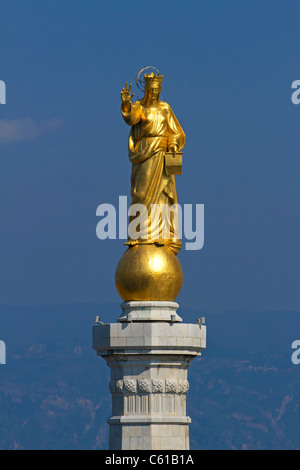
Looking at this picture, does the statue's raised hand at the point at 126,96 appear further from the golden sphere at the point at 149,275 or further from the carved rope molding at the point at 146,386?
the carved rope molding at the point at 146,386

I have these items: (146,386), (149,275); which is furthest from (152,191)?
(146,386)

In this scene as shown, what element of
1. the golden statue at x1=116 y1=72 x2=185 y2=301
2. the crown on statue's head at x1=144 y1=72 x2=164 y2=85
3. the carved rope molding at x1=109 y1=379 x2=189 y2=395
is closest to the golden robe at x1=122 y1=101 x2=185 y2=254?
the golden statue at x1=116 y1=72 x2=185 y2=301

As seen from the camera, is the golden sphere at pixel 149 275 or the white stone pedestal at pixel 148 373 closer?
the white stone pedestal at pixel 148 373

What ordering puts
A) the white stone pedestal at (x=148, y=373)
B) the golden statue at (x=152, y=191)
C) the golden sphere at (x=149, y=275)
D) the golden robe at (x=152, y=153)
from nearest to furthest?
the white stone pedestal at (x=148, y=373) → the golden sphere at (x=149, y=275) → the golden statue at (x=152, y=191) → the golden robe at (x=152, y=153)

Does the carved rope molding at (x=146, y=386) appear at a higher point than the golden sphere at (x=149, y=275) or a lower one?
lower

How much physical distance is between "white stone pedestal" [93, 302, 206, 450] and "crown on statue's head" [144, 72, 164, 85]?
617 cm

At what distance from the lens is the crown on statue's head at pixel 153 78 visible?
180 ft

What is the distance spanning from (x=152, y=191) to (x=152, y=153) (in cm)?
106

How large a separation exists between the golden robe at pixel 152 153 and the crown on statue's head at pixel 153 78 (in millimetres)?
649

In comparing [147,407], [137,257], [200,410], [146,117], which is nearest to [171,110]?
[146,117]

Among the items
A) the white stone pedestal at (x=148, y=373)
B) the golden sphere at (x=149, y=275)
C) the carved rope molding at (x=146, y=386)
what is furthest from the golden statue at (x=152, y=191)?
the carved rope molding at (x=146, y=386)

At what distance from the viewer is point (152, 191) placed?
180 feet

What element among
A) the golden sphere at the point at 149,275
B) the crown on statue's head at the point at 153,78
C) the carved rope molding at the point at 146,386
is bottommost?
the carved rope molding at the point at 146,386
